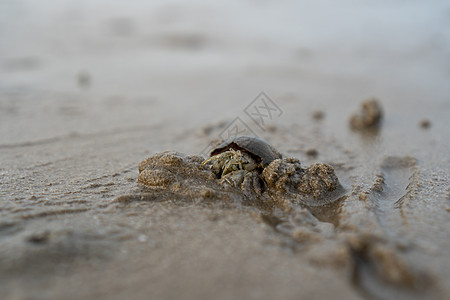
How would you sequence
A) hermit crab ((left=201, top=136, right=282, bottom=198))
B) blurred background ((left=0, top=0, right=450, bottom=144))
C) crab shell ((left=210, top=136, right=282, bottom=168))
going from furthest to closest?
1. blurred background ((left=0, top=0, right=450, bottom=144))
2. crab shell ((left=210, top=136, right=282, bottom=168))
3. hermit crab ((left=201, top=136, right=282, bottom=198))

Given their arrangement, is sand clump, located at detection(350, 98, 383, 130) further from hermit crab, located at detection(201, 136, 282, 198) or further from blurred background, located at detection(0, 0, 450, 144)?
hermit crab, located at detection(201, 136, 282, 198)

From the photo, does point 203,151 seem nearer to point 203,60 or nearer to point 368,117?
point 368,117

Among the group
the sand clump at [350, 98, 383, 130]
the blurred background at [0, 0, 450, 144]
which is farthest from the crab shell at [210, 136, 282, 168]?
the sand clump at [350, 98, 383, 130]

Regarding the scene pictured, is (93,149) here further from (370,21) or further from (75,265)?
(370,21)

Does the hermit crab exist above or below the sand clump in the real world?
below

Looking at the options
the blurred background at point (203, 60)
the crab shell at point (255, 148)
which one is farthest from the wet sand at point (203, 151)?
the crab shell at point (255, 148)

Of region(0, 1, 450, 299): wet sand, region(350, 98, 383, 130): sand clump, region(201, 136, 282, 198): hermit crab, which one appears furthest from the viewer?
region(350, 98, 383, 130): sand clump

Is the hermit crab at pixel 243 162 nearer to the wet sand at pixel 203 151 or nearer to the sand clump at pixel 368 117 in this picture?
the wet sand at pixel 203 151
